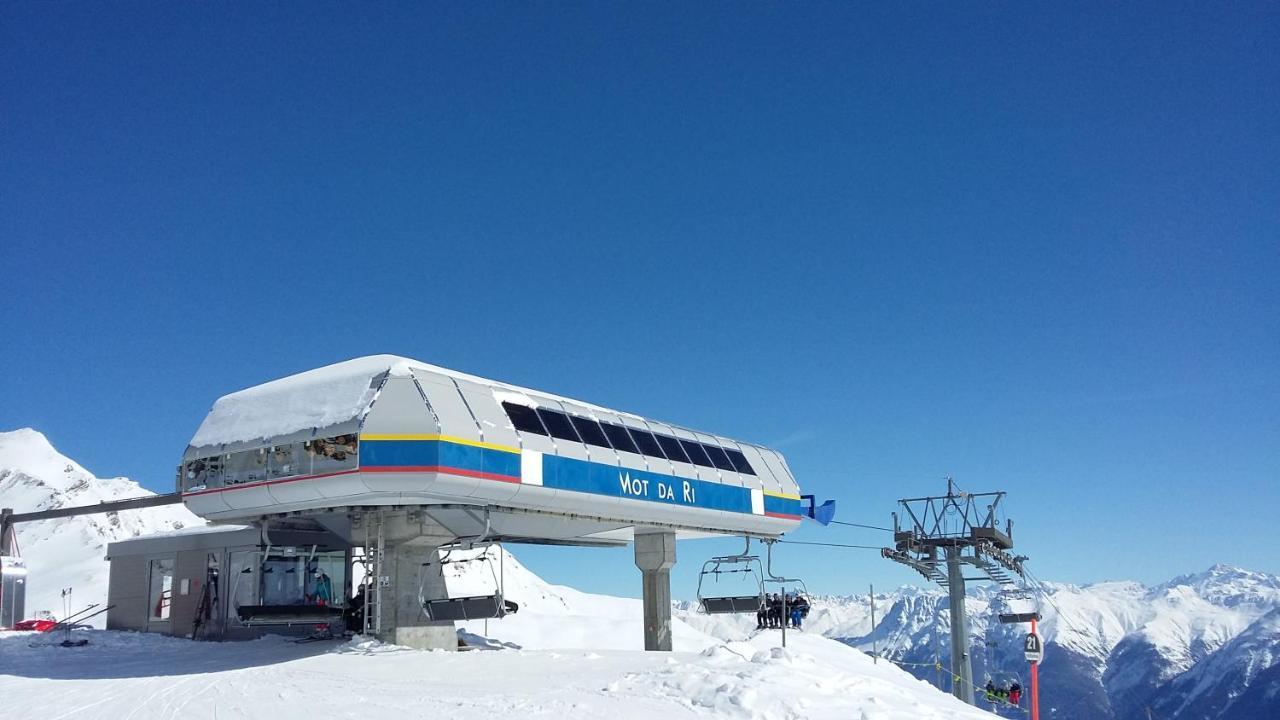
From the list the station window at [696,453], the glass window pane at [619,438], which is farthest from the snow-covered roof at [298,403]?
the station window at [696,453]

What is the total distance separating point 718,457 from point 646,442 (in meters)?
5.22

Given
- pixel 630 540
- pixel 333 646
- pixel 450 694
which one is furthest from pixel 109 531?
pixel 450 694

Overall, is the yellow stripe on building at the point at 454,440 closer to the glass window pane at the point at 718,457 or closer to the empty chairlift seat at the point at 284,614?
the empty chairlift seat at the point at 284,614

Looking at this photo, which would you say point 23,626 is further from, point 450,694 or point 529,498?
point 450,694

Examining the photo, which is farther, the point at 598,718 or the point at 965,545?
the point at 965,545

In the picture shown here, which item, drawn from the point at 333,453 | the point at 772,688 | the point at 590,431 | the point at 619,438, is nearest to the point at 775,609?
the point at 619,438

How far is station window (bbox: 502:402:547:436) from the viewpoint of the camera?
26.9 m

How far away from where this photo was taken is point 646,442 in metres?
32.8

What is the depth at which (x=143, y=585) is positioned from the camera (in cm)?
3512

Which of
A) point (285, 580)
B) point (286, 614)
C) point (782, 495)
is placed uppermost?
point (782, 495)

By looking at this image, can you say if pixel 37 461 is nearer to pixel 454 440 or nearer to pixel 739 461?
pixel 739 461

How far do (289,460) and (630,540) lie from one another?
2036 cm

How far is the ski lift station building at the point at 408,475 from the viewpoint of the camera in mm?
23672

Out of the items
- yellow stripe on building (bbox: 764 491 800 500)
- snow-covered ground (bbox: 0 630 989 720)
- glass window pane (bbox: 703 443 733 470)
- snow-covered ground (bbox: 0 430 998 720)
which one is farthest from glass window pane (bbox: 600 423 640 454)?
yellow stripe on building (bbox: 764 491 800 500)
